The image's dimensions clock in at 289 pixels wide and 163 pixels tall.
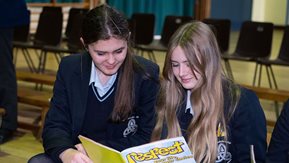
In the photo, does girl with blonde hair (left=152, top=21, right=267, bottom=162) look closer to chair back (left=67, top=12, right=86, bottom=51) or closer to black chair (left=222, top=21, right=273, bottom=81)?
black chair (left=222, top=21, right=273, bottom=81)

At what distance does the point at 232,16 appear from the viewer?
12875 mm

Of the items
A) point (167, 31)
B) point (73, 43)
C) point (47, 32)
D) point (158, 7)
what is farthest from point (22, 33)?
point (158, 7)

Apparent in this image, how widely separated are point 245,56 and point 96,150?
4283 mm

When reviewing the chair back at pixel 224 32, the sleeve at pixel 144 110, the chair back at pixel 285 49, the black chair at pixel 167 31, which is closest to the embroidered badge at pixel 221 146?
the sleeve at pixel 144 110

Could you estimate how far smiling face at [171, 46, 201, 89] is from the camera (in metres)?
1.93

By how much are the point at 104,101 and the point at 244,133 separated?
0.64 m

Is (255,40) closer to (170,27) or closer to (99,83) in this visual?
(170,27)

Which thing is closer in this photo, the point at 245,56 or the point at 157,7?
the point at 245,56

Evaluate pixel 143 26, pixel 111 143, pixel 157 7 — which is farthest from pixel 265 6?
pixel 111 143

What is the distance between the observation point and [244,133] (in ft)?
6.43

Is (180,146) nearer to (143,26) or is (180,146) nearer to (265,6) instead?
(143,26)

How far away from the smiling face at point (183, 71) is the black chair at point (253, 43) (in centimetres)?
391

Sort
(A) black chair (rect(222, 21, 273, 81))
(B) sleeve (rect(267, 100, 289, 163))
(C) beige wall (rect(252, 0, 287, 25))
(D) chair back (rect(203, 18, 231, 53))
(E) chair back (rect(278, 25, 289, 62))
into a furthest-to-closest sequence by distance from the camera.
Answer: (C) beige wall (rect(252, 0, 287, 25)), (D) chair back (rect(203, 18, 231, 53)), (A) black chair (rect(222, 21, 273, 81)), (E) chair back (rect(278, 25, 289, 62)), (B) sleeve (rect(267, 100, 289, 163))

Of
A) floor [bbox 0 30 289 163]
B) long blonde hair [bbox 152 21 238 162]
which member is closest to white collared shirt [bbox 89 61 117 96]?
long blonde hair [bbox 152 21 238 162]
